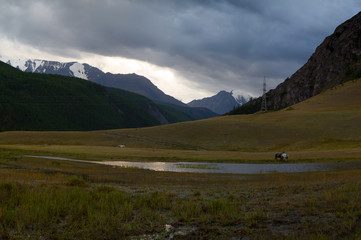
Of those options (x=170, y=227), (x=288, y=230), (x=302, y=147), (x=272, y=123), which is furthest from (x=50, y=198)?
(x=272, y=123)

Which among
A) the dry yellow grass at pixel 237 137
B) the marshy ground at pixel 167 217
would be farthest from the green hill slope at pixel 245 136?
the marshy ground at pixel 167 217

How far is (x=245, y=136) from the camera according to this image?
9875 cm

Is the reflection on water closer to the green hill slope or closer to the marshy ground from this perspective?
the marshy ground

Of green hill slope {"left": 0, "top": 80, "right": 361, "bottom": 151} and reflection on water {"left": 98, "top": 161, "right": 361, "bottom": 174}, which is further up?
green hill slope {"left": 0, "top": 80, "right": 361, "bottom": 151}

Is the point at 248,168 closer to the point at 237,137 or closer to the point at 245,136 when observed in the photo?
the point at 237,137

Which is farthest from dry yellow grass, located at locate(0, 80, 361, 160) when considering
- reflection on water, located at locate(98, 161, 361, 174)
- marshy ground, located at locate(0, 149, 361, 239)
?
marshy ground, located at locate(0, 149, 361, 239)

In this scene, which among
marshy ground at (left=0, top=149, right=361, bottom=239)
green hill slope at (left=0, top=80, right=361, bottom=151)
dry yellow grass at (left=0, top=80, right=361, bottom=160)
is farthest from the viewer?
green hill slope at (left=0, top=80, right=361, bottom=151)

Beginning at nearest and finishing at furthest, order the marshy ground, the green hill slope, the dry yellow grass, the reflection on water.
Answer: the marshy ground
the reflection on water
the dry yellow grass
the green hill slope

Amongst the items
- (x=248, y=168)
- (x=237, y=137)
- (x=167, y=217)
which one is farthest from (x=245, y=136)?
(x=167, y=217)

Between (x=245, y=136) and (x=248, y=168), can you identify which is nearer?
(x=248, y=168)

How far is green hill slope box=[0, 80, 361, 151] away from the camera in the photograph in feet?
280

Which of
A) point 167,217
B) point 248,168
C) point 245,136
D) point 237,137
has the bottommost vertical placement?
point 248,168

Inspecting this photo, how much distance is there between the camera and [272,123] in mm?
113000

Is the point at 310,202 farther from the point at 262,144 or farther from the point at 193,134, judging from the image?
the point at 193,134
